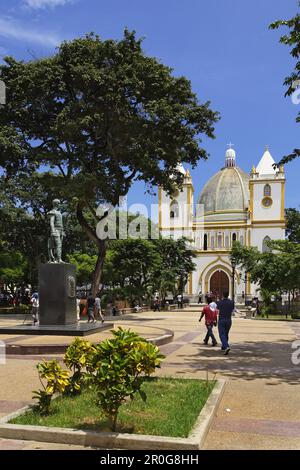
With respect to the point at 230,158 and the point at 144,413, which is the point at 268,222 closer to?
the point at 230,158

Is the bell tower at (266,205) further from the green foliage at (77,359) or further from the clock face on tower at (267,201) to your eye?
the green foliage at (77,359)

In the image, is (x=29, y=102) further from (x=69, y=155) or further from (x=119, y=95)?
(x=119, y=95)

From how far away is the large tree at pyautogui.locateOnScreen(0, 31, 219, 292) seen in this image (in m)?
22.9

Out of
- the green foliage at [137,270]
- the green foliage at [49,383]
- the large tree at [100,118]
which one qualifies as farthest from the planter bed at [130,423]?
the green foliage at [137,270]

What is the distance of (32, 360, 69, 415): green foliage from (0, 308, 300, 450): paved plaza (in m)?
0.72

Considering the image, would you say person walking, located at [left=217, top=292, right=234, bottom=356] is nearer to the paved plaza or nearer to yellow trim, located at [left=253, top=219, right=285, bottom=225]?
the paved plaza

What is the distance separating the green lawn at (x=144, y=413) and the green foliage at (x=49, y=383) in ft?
0.37

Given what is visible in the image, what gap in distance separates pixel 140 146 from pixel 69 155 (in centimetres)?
364

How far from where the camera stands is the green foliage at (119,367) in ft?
16.6

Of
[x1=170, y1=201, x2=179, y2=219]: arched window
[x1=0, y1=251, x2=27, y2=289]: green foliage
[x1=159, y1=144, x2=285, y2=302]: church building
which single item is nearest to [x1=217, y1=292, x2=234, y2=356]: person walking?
[x1=0, y1=251, x2=27, y2=289]: green foliage

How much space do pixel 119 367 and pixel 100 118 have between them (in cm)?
1922

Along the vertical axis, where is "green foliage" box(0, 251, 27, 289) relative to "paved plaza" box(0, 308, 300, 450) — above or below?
above

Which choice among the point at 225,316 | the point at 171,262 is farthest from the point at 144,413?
the point at 171,262

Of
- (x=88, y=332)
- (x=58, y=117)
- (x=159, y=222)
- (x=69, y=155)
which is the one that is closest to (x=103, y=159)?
(x=69, y=155)
